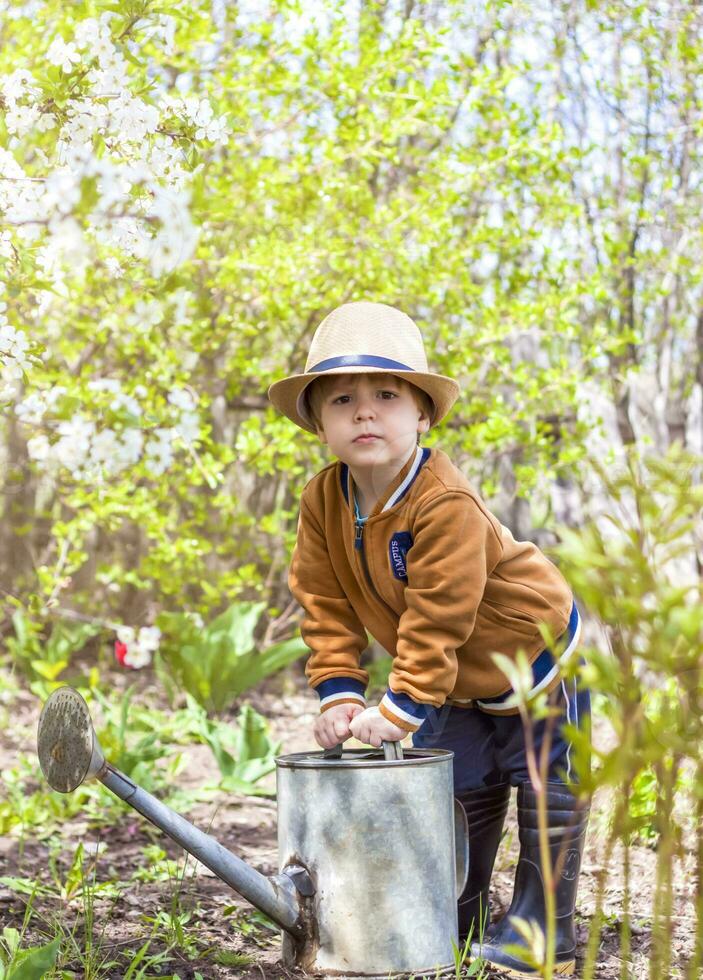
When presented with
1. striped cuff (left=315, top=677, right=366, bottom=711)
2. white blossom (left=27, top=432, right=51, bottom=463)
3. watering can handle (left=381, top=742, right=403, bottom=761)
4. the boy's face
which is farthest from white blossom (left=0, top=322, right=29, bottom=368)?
white blossom (left=27, top=432, right=51, bottom=463)

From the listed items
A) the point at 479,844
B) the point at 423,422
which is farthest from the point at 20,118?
the point at 479,844

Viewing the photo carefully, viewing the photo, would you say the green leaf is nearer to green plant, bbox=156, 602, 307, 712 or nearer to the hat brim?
the hat brim

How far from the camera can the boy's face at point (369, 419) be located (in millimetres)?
2080

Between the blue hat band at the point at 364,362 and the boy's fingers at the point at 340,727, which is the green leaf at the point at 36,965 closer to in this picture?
the boy's fingers at the point at 340,727

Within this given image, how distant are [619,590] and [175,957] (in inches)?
53.6

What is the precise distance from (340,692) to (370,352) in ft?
2.23

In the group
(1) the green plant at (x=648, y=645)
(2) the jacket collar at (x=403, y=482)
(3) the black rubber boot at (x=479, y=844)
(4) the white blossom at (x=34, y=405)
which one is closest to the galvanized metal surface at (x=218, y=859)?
(3) the black rubber boot at (x=479, y=844)

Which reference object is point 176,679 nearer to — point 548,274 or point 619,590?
point 548,274

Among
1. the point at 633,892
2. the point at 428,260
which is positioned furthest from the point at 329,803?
the point at 428,260

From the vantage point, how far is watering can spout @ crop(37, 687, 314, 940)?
1679 mm

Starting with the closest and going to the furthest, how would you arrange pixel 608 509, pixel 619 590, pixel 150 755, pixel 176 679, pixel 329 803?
pixel 619 590 < pixel 329 803 < pixel 150 755 < pixel 176 679 < pixel 608 509

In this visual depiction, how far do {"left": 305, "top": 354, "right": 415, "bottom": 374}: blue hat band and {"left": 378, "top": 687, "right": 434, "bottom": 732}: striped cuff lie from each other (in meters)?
0.62

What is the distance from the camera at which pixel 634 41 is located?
553cm

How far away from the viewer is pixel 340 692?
2.16m
